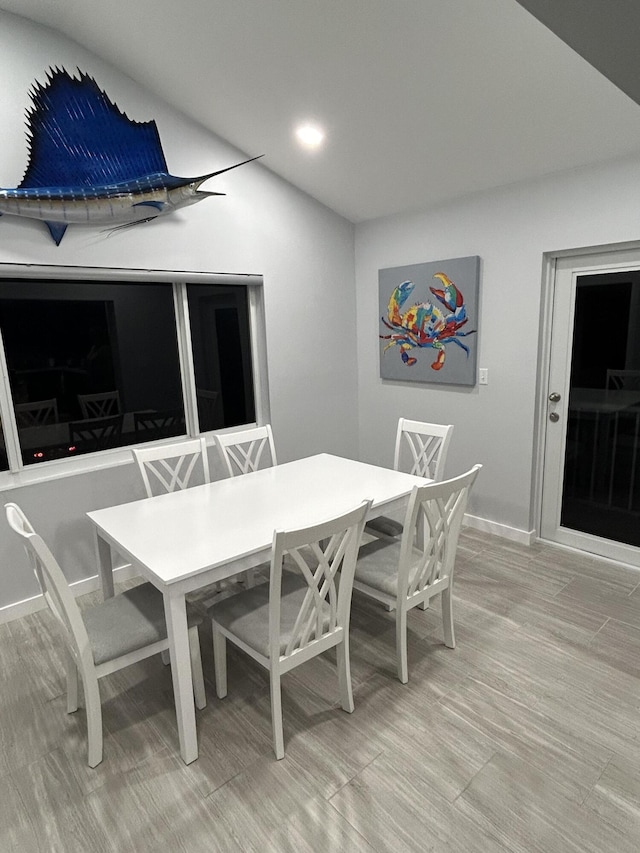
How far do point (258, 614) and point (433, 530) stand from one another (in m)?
0.79

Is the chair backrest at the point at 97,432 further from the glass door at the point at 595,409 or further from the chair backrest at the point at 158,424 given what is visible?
the glass door at the point at 595,409

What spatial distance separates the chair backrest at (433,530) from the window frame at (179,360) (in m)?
1.86

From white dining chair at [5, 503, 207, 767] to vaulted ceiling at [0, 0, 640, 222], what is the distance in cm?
230

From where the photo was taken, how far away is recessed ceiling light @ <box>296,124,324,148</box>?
2.87 meters

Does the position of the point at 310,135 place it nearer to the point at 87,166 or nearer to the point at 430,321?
the point at 87,166

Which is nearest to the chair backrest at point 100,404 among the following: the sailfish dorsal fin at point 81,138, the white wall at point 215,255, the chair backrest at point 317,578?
the white wall at point 215,255

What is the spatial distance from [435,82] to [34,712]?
10.9 ft

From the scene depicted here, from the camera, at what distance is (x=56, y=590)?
1.61 m

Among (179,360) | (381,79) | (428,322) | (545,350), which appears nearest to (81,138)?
(179,360)

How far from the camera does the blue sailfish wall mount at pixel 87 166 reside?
8.17 ft

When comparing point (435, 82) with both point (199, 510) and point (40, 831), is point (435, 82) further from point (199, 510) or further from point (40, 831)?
point (40, 831)

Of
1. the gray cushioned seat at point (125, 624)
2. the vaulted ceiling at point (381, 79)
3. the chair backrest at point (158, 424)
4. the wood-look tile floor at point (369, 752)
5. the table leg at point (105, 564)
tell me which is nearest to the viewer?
the wood-look tile floor at point (369, 752)

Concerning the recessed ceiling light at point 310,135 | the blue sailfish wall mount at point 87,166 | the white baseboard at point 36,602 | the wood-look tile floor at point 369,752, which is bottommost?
the wood-look tile floor at point 369,752

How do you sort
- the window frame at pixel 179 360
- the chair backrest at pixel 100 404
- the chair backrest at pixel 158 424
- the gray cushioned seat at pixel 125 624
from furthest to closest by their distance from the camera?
the chair backrest at pixel 158 424, the chair backrest at pixel 100 404, the window frame at pixel 179 360, the gray cushioned seat at pixel 125 624
